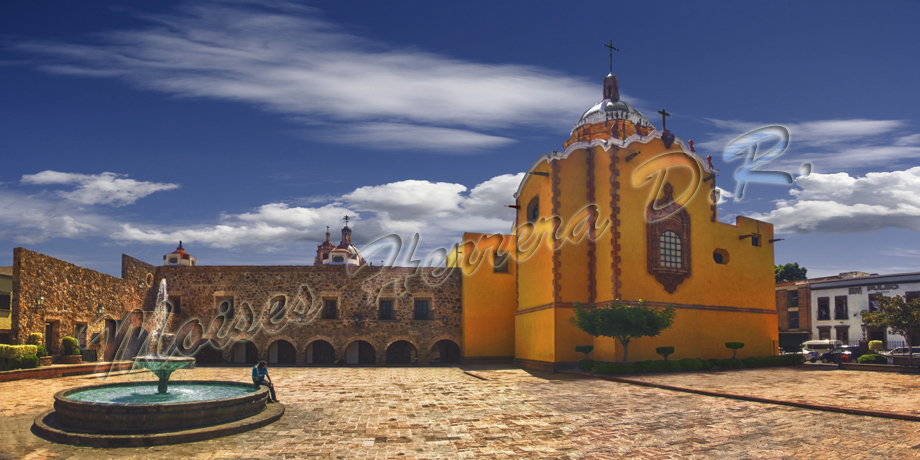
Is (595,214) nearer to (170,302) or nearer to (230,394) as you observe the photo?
(230,394)

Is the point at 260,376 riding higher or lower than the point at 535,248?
lower

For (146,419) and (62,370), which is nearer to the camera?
(146,419)

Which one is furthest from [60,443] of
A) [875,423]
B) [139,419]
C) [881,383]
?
[881,383]

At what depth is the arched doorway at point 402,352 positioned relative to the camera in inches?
1061

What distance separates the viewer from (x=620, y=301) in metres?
18.6

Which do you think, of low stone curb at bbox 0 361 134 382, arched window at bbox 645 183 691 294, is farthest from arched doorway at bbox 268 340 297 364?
arched window at bbox 645 183 691 294

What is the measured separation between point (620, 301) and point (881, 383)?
274 inches

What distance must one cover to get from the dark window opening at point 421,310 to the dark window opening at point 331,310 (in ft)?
11.4

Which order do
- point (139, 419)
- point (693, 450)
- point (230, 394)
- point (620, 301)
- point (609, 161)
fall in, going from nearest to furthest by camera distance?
1. point (693, 450)
2. point (139, 419)
3. point (230, 394)
4. point (620, 301)
5. point (609, 161)

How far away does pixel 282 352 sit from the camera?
26984 millimetres

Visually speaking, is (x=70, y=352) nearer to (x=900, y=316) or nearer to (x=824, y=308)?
(x=900, y=316)

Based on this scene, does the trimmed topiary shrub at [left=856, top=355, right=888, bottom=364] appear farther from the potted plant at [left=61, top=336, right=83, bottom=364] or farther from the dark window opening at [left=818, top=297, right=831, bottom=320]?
the potted plant at [left=61, top=336, right=83, bottom=364]

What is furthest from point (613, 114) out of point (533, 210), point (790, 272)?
point (790, 272)

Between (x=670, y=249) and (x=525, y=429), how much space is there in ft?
42.6
